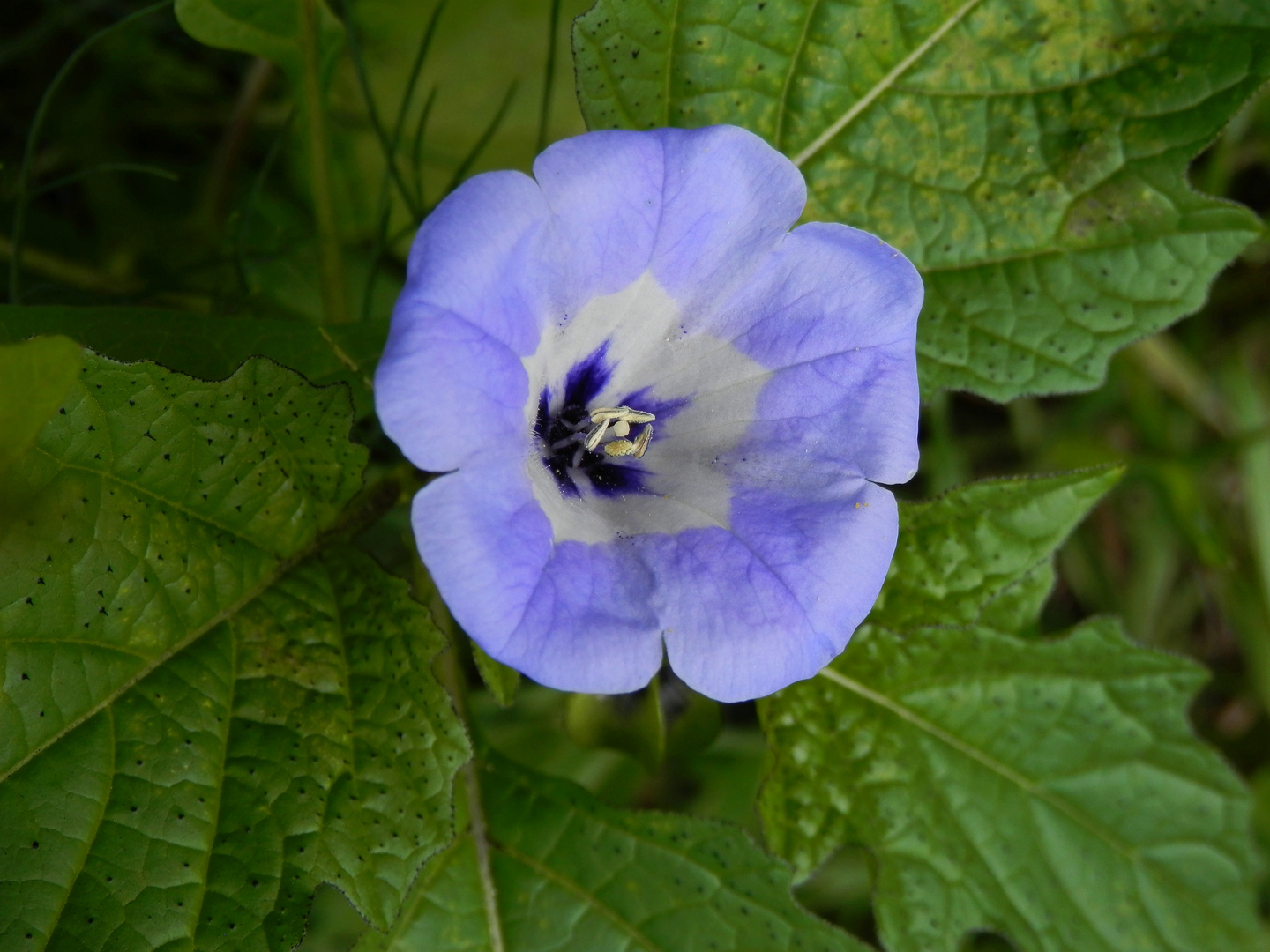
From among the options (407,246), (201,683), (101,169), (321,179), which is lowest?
(407,246)

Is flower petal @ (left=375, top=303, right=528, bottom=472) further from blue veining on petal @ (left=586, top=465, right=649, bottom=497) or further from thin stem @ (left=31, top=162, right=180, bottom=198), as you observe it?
thin stem @ (left=31, top=162, right=180, bottom=198)

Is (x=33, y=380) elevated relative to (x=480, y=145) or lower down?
elevated

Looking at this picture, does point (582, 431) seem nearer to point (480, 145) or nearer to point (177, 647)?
point (177, 647)

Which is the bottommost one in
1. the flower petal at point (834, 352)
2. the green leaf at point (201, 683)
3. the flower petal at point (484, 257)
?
the green leaf at point (201, 683)

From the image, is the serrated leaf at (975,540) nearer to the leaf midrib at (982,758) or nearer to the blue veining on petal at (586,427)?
the leaf midrib at (982,758)

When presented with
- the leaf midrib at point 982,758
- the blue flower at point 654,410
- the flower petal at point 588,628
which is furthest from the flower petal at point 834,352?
the leaf midrib at point 982,758

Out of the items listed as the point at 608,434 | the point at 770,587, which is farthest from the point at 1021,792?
the point at 608,434
